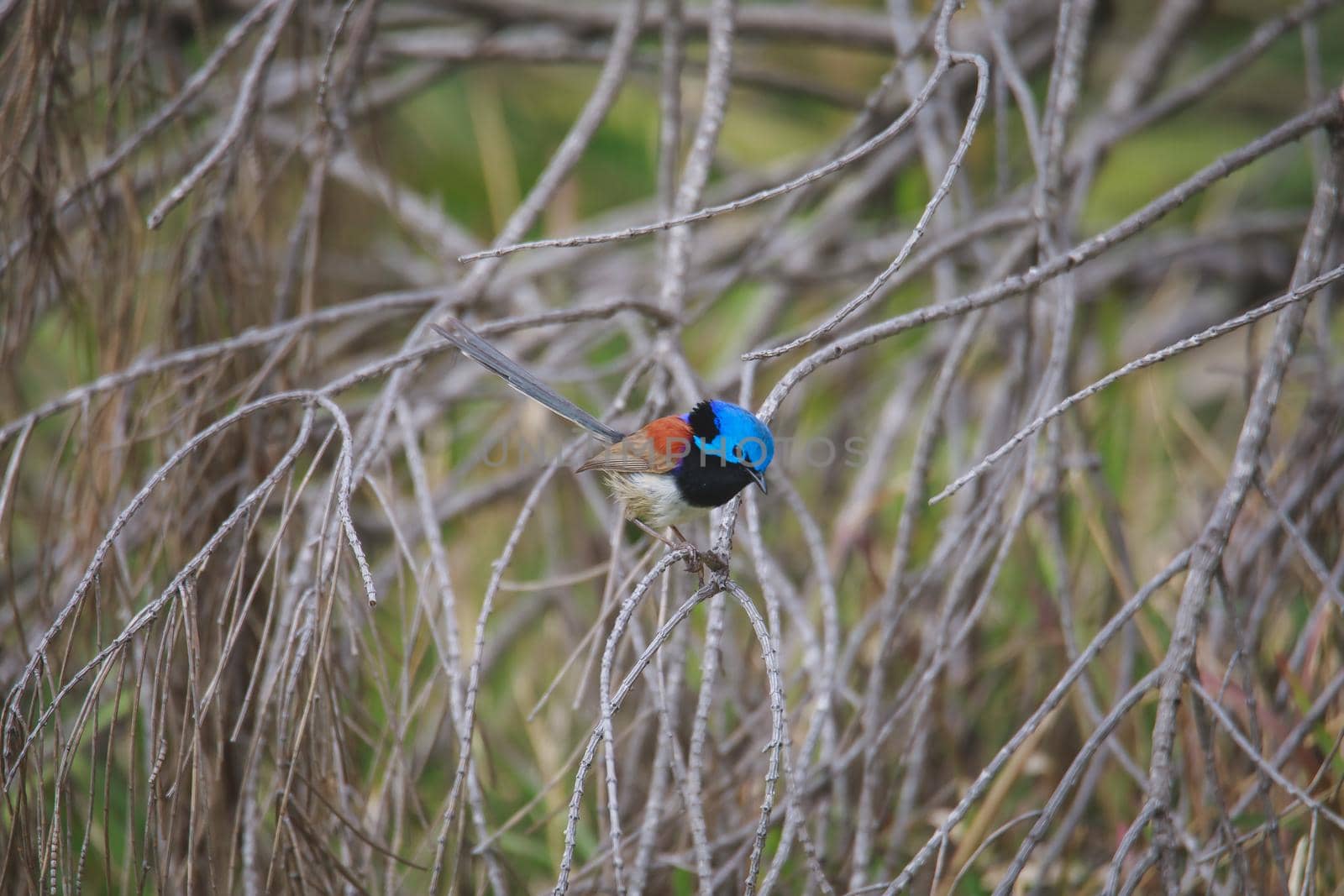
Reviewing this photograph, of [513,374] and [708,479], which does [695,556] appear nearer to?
[708,479]

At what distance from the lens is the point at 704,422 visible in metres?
2.38

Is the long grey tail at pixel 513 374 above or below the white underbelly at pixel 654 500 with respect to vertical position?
above

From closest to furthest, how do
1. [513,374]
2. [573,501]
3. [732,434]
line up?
[732,434] < [513,374] < [573,501]

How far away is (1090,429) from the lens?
336 cm

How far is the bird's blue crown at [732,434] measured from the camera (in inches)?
90.0

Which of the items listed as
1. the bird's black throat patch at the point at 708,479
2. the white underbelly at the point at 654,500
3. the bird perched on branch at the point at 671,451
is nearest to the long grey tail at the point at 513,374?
the bird perched on branch at the point at 671,451

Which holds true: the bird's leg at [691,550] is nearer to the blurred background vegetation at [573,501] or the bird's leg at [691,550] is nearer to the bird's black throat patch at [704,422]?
the blurred background vegetation at [573,501]

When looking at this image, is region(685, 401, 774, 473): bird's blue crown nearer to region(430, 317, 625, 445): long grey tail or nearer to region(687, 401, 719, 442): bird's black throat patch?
region(687, 401, 719, 442): bird's black throat patch

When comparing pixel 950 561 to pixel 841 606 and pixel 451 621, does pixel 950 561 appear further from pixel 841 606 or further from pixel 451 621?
pixel 451 621

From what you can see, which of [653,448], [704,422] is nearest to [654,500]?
[653,448]

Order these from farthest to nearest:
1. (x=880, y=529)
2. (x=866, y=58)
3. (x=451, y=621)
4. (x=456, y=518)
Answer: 1. (x=866, y=58)
2. (x=880, y=529)
3. (x=456, y=518)
4. (x=451, y=621)

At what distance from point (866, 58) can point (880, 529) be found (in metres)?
2.80

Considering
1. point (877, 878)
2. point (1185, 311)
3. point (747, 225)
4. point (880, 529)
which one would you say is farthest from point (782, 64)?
point (877, 878)

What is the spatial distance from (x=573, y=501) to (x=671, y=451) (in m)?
1.78
